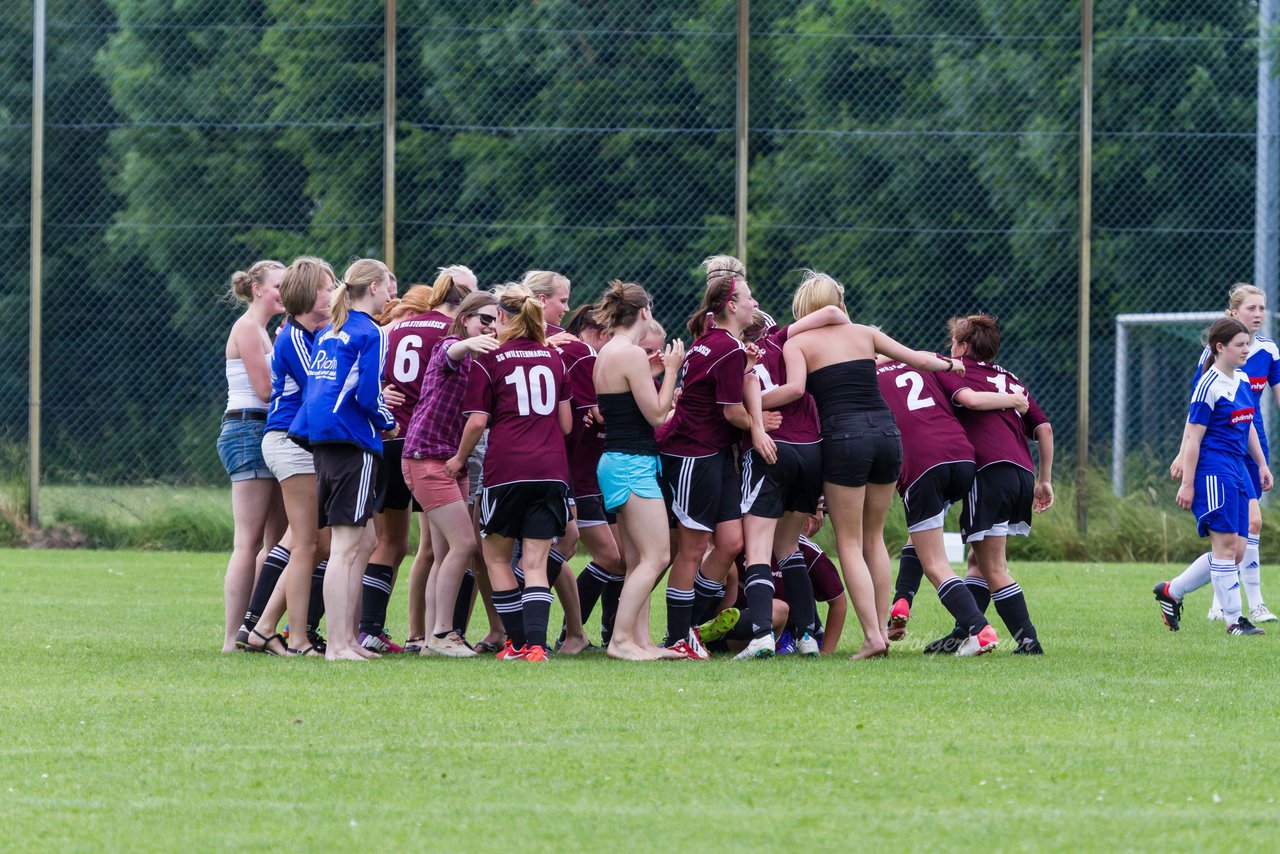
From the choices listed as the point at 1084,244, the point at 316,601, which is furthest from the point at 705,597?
the point at 1084,244

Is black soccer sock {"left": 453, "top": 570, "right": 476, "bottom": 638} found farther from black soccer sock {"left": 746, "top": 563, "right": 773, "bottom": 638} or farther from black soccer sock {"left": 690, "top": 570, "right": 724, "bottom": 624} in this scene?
black soccer sock {"left": 746, "top": 563, "right": 773, "bottom": 638}

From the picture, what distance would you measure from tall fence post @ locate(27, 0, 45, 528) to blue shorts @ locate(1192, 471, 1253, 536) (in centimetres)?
1133

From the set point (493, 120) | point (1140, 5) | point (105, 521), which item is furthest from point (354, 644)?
point (1140, 5)

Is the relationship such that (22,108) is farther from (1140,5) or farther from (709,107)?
(1140,5)

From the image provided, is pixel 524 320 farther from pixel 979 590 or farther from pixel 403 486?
pixel 979 590

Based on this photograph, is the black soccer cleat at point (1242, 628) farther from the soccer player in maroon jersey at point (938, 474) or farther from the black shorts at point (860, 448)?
the black shorts at point (860, 448)

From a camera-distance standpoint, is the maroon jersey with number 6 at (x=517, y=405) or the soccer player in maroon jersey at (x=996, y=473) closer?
the maroon jersey with number 6 at (x=517, y=405)

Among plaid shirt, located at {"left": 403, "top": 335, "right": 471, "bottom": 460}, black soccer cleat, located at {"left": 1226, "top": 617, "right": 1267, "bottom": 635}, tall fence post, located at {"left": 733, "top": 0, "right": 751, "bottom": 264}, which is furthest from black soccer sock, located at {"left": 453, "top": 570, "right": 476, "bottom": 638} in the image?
tall fence post, located at {"left": 733, "top": 0, "right": 751, "bottom": 264}

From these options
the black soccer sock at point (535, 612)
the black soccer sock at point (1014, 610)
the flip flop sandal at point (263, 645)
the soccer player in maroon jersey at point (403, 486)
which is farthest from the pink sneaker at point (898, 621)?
the flip flop sandal at point (263, 645)

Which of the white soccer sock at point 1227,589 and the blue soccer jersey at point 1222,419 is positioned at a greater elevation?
the blue soccer jersey at point 1222,419

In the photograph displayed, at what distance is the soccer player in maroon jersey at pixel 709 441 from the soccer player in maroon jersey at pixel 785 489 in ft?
0.28

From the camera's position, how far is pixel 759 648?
8141 mm

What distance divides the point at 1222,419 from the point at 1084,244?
25.1 feet

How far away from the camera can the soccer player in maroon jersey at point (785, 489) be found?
8.17 meters
